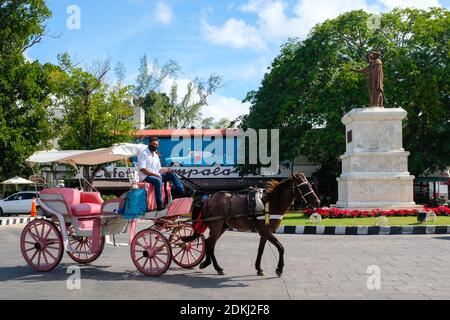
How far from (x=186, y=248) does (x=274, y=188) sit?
7.09 ft

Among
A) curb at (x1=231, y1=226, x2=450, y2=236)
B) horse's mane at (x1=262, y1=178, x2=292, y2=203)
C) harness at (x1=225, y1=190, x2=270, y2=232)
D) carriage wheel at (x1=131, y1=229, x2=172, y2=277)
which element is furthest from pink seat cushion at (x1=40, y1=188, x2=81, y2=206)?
curb at (x1=231, y1=226, x2=450, y2=236)

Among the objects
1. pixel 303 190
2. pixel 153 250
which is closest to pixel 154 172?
pixel 153 250

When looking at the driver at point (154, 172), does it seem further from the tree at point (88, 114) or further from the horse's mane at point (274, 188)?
the tree at point (88, 114)

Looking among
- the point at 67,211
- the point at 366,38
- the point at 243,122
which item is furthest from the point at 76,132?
the point at 67,211

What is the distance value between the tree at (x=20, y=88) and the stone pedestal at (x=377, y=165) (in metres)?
21.0

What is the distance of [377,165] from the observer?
24609mm

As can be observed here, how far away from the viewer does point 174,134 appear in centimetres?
5188

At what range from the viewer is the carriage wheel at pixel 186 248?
416 inches

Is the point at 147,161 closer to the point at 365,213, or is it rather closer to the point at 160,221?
the point at 160,221

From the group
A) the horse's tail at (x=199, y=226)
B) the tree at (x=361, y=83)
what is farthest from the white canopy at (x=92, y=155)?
the tree at (x=361, y=83)

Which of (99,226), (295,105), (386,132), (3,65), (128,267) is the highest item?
(3,65)
